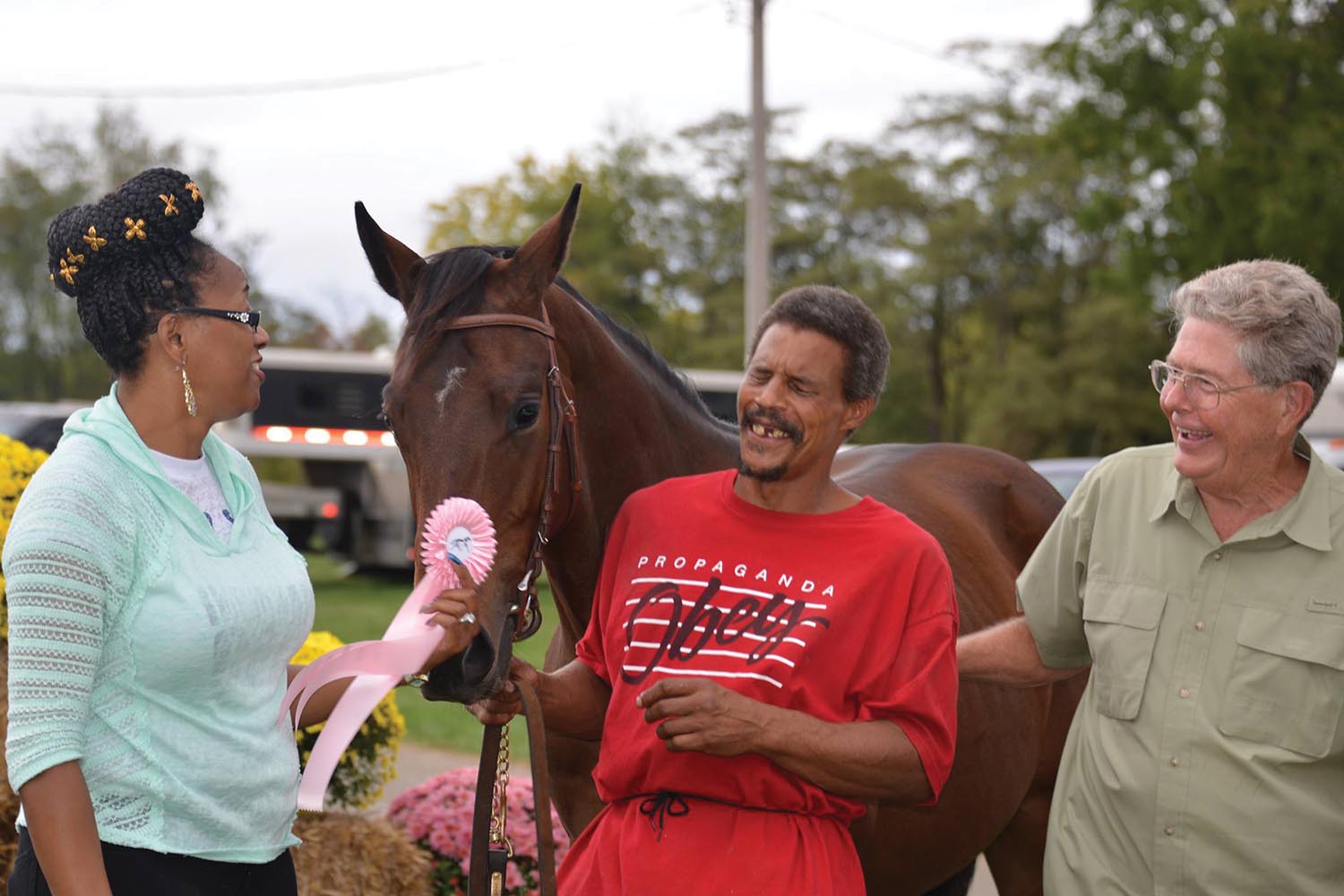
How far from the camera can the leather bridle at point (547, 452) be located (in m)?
2.47

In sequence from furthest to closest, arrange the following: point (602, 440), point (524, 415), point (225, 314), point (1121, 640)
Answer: point (602, 440)
point (1121, 640)
point (524, 415)
point (225, 314)

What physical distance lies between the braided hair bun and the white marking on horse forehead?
0.44 m

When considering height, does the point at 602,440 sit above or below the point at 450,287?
below

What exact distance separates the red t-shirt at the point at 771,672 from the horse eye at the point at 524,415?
13.6 inches

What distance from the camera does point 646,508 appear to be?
2.55 m

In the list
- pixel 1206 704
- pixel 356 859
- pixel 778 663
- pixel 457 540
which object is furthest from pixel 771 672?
pixel 356 859

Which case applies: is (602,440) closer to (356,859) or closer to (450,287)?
(450,287)

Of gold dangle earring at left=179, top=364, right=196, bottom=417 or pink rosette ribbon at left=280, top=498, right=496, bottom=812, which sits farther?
gold dangle earring at left=179, top=364, right=196, bottom=417

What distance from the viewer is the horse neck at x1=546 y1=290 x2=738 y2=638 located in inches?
112

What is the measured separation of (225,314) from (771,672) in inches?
44.0

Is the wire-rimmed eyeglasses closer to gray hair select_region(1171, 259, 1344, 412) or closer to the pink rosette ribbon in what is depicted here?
gray hair select_region(1171, 259, 1344, 412)

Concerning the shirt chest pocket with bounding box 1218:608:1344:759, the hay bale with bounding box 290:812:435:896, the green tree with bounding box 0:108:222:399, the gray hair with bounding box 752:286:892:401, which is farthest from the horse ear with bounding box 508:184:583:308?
the green tree with bounding box 0:108:222:399

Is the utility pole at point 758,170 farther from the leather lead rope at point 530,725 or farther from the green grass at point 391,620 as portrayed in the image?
the leather lead rope at point 530,725

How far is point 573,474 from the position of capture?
2645mm
